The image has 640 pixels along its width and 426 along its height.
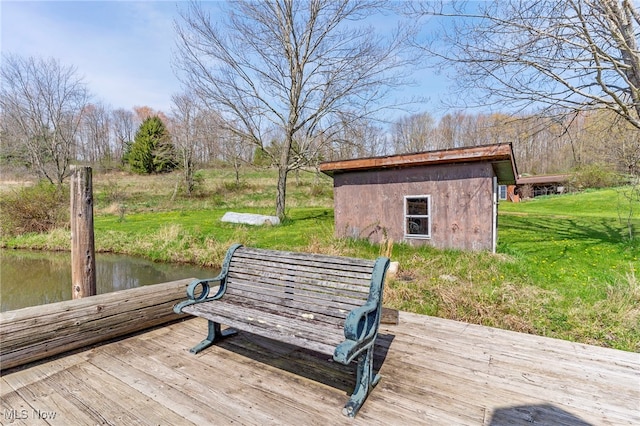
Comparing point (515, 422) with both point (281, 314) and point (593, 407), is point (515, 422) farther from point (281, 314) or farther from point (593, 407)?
point (281, 314)

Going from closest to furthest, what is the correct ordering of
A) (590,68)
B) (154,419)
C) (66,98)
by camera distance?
(154,419)
(590,68)
(66,98)

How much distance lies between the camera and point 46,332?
9.50 ft

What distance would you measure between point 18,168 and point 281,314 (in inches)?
1201

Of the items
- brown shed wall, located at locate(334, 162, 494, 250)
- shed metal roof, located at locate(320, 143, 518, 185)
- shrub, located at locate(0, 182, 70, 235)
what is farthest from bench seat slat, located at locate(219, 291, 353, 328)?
shrub, located at locate(0, 182, 70, 235)

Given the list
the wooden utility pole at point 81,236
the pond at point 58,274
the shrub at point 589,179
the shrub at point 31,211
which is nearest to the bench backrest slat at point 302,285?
the wooden utility pole at point 81,236

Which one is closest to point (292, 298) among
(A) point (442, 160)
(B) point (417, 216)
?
(A) point (442, 160)

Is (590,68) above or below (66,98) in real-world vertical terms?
below

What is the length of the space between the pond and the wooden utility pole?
4.93m

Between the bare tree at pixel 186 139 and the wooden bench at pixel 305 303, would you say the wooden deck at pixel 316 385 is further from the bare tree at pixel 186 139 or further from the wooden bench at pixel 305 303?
the bare tree at pixel 186 139

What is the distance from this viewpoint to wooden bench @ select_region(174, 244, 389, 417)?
235 centimetres

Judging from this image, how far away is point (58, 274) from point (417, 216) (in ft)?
34.4

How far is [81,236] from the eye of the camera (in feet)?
12.8

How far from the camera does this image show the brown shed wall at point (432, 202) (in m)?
8.23

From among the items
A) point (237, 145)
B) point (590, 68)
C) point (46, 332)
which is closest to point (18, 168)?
point (237, 145)
